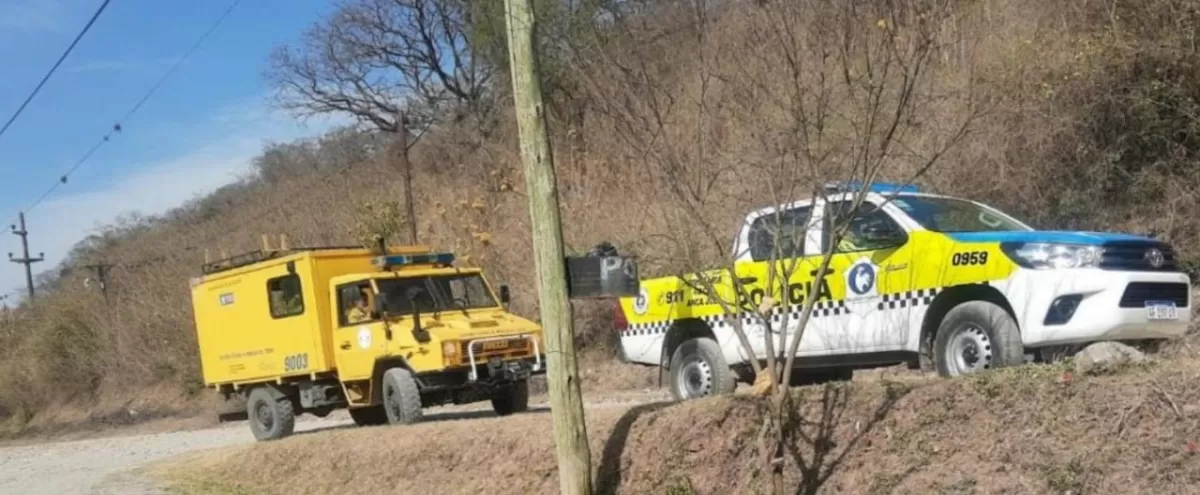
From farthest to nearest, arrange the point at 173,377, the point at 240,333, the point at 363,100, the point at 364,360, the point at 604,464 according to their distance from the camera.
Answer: the point at 363,100, the point at 173,377, the point at 240,333, the point at 364,360, the point at 604,464

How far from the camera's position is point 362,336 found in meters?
14.8

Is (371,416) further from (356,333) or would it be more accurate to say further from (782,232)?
(782,232)

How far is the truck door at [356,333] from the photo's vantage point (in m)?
14.6

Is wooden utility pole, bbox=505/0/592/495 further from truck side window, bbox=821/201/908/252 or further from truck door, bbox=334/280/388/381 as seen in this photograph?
truck door, bbox=334/280/388/381

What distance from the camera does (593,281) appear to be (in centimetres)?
903

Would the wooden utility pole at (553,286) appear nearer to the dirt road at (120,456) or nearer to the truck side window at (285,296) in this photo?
the dirt road at (120,456)

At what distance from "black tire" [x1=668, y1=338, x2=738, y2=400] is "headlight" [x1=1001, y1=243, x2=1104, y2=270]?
9.72 feet

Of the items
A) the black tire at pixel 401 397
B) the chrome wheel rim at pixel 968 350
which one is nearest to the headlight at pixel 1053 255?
the chrome wheel rim at pixel 968 350

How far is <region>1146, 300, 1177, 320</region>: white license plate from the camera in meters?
8.95

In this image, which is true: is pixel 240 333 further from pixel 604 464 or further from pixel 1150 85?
pixel 1150 85

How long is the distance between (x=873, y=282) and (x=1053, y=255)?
1.53 metres

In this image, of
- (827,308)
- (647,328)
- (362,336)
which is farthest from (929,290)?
(362,336)

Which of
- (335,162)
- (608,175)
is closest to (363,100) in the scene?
(335,162)

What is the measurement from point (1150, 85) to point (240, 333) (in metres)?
12.9
